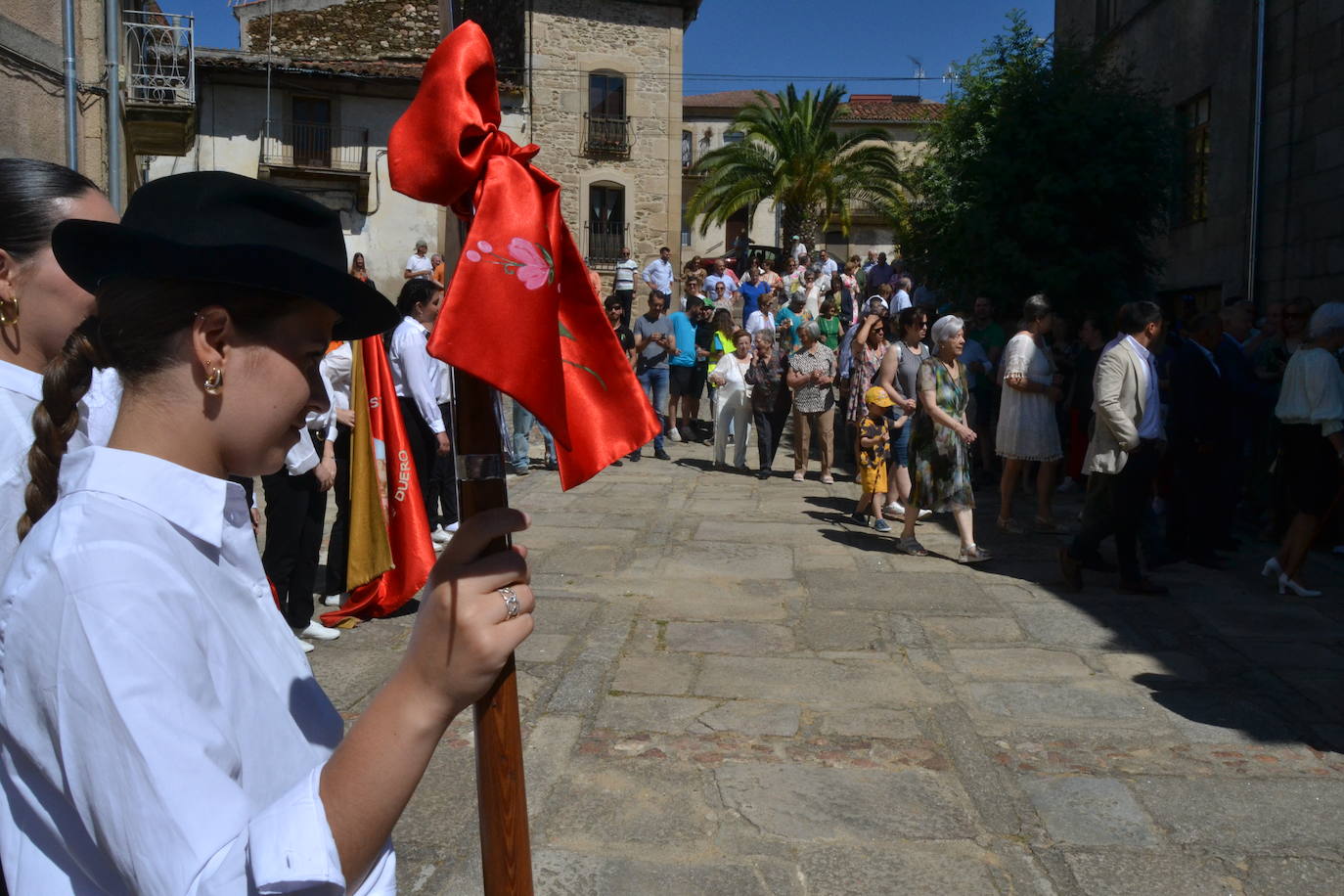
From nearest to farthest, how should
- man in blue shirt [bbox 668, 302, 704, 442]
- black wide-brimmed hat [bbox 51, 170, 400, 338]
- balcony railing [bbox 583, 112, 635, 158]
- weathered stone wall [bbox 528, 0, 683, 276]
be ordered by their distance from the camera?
black wide-brimmed hat [bbox 51, 170, 400, 338] → man in blue shirt [bbox 668, 302, 704, 442] → weathered stone wall [bbox 528, 0, 683, 276] → balcony railing [bbox 583, 112, 635, 158]

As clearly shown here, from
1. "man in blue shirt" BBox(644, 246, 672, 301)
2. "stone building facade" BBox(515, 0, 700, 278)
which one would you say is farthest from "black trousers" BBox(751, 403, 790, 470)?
"stone building facade" BBox(515, 0, 700, 278)

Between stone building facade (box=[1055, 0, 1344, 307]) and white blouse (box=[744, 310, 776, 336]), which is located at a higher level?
stone building facade (box=[1055, 0, 1344, 307])

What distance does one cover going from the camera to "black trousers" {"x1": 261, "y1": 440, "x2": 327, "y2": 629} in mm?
5906

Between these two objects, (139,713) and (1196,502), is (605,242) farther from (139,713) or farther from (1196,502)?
(139,713)

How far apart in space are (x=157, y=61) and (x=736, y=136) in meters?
43.0

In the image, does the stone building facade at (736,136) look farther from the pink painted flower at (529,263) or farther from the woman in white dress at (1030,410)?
the pink painted flower at (529,263)

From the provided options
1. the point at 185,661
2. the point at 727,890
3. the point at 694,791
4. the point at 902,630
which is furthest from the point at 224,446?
the point at 902,630

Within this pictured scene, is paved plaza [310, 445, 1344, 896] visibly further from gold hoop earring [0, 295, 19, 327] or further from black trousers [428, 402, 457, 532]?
gold hoop earring [0, 295, 19, 327]

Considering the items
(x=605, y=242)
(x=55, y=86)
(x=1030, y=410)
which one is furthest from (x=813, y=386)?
(x=605, y=242)

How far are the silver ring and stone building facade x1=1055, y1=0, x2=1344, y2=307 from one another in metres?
13.6

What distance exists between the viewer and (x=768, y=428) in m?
12.8

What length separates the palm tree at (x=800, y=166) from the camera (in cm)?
3597

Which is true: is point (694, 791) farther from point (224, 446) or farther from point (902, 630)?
point (224, 446)

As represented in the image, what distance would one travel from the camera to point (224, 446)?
133 cm
